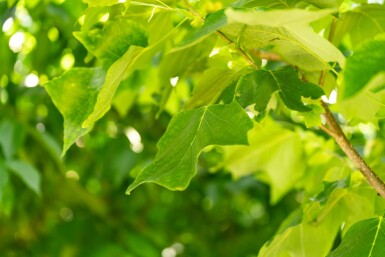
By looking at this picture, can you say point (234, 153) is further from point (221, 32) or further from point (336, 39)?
point (221, 32)

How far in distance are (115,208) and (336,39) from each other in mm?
847

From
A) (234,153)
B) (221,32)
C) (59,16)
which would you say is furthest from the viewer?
(59,16)

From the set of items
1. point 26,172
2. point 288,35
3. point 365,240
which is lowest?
point 26,172

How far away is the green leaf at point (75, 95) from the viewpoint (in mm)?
539

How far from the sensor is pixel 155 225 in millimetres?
1535

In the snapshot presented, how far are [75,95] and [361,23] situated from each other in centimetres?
29

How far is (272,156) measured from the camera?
98cm

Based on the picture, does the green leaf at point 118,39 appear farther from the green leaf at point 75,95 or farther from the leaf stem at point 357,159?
the leaf stem at point 357,159

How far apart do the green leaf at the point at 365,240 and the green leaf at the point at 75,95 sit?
0.21 meters

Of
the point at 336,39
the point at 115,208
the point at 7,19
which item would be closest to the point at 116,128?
the point at 115,208

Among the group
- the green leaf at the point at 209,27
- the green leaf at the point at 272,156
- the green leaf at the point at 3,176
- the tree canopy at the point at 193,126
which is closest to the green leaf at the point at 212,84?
the tree canopy at the point at 193,126

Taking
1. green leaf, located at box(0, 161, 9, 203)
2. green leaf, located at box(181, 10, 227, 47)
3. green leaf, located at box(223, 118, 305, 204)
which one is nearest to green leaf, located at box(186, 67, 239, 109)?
green leaf, located at box(181, 10, 227, 47)

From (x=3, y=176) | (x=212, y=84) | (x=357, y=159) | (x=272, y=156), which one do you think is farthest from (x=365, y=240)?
(x=3, y=176)

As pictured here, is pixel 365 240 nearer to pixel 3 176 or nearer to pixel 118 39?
pixel 118 39
